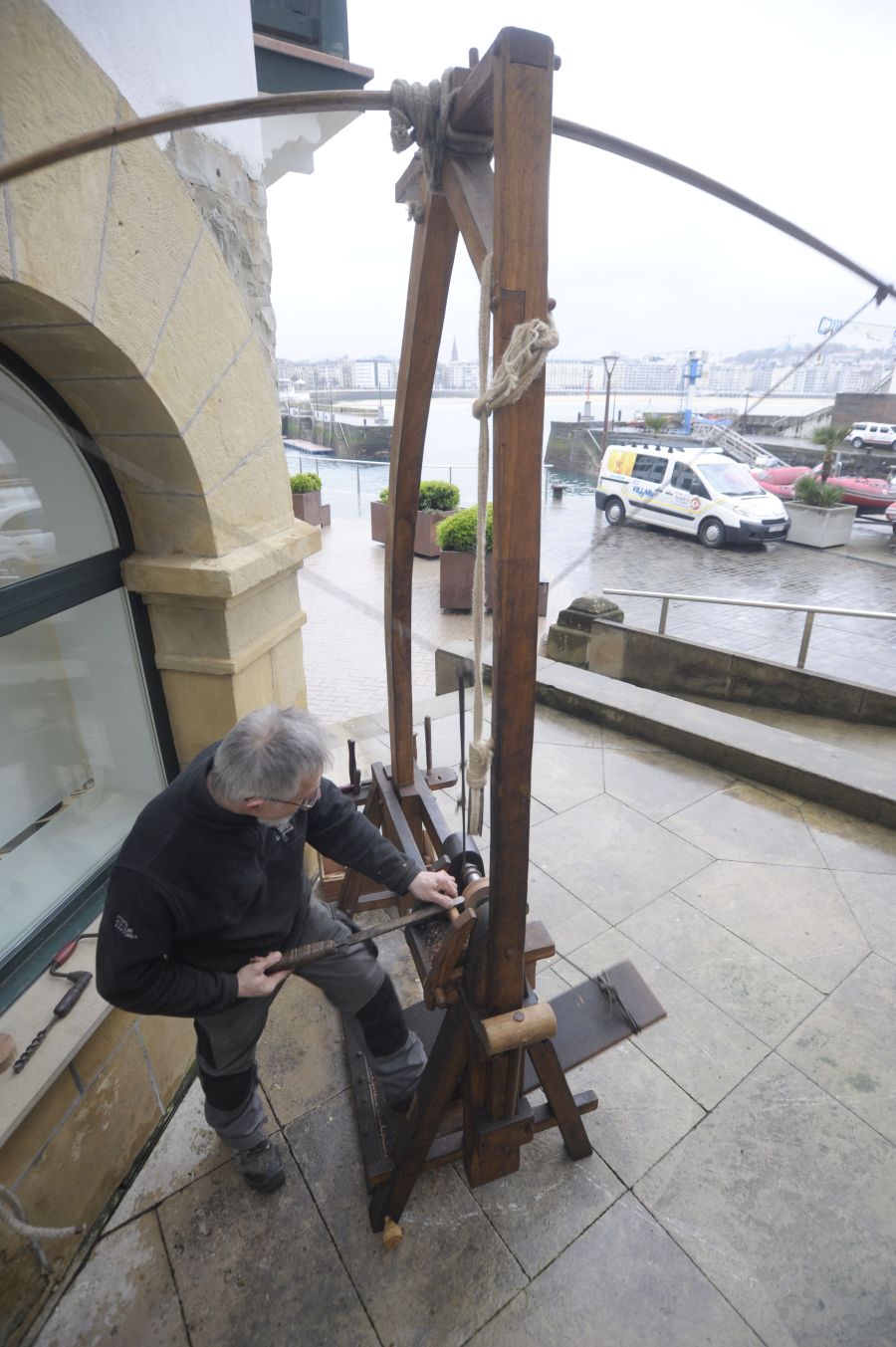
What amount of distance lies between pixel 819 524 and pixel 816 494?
2.43 feet

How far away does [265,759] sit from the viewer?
5.38ft

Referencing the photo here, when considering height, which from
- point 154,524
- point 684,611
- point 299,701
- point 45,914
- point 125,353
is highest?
point 125,353

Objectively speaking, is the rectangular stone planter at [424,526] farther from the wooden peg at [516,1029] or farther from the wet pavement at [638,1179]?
the wooden peg at [516,1029]

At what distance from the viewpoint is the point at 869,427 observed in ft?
83.5

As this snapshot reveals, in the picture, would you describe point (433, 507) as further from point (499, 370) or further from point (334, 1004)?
point (499, 370)

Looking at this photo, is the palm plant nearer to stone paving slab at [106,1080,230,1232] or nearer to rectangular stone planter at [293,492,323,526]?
rectangular stone planter at [293,492,323,526]

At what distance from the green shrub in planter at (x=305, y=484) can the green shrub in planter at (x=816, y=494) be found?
10806 mm

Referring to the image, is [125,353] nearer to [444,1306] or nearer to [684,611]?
[444,1306]

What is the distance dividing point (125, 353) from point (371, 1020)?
2.26 meters

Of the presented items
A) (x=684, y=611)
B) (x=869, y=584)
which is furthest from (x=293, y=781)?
(x=869, y=584)

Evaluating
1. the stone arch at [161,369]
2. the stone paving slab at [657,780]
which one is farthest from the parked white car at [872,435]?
the stone arch at [161,369]

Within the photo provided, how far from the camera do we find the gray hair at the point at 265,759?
1.64 meters

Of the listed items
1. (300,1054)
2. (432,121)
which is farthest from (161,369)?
(300,1054)

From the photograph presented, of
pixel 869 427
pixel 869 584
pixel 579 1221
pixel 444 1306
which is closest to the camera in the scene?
pixel 444 1306
